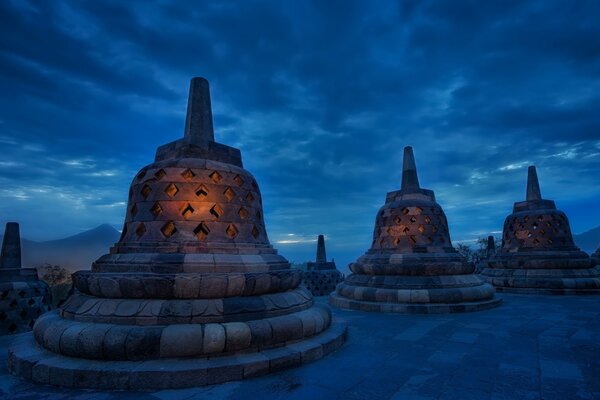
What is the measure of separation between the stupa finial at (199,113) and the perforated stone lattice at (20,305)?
6.30 meters

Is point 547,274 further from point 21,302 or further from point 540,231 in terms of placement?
point 21,302

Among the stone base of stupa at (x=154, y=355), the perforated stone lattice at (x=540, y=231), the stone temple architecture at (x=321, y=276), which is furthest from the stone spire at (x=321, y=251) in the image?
the stone base of stupa at (x=154, y=355)

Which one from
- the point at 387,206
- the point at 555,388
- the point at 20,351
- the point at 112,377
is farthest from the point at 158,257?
the point at 387,206

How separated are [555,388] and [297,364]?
114 inches

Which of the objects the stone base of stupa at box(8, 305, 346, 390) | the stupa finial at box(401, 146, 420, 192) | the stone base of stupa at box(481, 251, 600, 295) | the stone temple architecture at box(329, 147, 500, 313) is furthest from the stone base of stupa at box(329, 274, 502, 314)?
the stone base of stupa at box(8, 305, 346, 390)

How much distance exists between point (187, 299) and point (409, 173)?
28.6ft

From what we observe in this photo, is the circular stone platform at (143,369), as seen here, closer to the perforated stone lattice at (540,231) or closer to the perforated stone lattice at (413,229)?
the perforated stone lattice at (413,229)

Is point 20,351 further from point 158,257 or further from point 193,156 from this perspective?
point 193,156

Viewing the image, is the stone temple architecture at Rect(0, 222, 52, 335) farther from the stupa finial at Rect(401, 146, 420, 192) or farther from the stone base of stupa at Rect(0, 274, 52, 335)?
the stupa finial at Rect(401, 146, 420, 192)

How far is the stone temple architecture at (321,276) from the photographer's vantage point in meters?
19.4

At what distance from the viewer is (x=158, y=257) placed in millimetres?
4770

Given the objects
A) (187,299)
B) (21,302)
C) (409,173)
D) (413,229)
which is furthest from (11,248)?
(409,173)

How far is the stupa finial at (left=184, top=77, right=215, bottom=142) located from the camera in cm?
611

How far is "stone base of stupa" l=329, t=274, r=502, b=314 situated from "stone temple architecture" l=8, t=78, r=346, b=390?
3.27m
